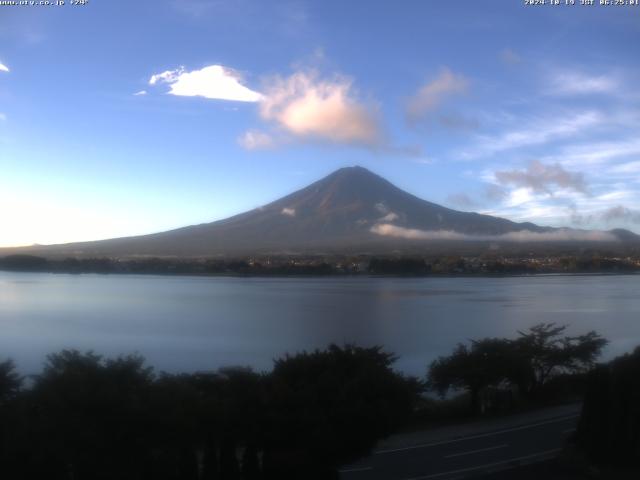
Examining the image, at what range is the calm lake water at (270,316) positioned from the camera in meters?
13.6

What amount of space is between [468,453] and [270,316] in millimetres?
13689

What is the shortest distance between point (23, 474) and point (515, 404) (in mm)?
6330

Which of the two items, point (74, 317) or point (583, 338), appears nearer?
point (583, 338)

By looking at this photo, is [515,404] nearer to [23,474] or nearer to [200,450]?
[200,450]

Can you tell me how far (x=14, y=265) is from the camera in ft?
130

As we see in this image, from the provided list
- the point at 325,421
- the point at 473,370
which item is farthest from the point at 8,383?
the point at 473,370

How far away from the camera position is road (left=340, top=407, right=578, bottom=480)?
5867 mm

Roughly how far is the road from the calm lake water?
393 centimetres

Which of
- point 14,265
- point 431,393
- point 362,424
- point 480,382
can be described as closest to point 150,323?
point 431,393

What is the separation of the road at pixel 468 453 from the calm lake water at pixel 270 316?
393cm

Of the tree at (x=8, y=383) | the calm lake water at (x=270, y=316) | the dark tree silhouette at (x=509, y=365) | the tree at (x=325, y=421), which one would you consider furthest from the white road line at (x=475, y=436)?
the calm lake water at (x=270, y=316)

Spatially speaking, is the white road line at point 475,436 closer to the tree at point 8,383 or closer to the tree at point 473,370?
the tree at point 473,370

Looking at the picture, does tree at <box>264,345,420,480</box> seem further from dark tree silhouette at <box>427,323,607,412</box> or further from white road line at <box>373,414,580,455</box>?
dark tree silhouette at <box>427,323,607,412</box>

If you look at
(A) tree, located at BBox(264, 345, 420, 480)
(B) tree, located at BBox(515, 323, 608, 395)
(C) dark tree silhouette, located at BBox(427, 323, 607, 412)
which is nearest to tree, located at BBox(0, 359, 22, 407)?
(A) tree, located at BBox(264, 345, 420, 480)
